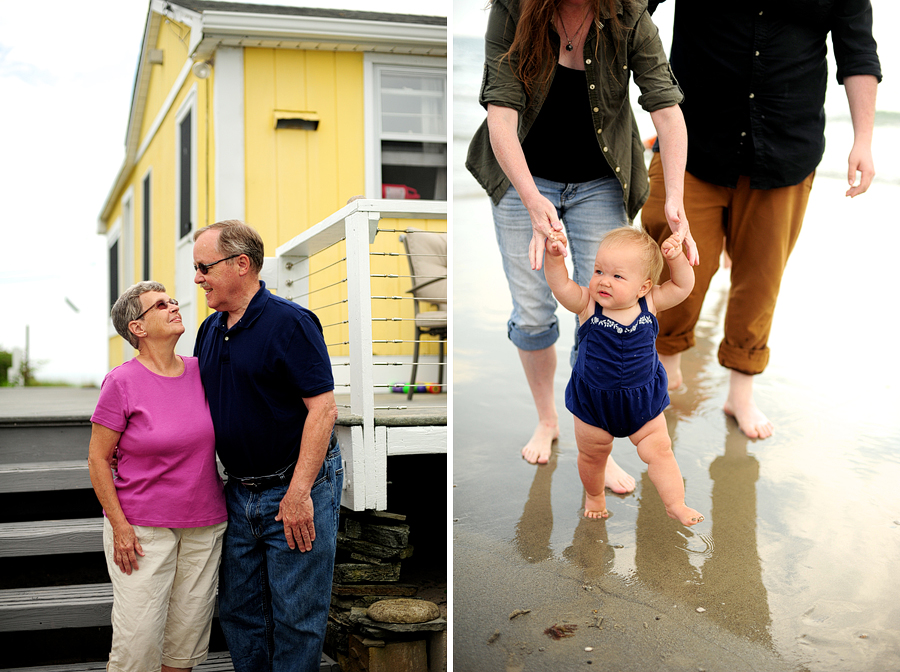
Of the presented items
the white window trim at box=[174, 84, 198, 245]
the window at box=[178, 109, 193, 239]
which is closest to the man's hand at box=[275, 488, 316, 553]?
the white window trim at box=[174, 84, 198, 245]

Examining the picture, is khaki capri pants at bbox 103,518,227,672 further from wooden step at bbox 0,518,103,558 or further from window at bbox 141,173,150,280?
window at bbox 141,173,150,280

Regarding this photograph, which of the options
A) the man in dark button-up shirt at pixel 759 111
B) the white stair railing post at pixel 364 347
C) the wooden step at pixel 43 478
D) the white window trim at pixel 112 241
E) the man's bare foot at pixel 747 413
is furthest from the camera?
the white window trim at pixel 112 241

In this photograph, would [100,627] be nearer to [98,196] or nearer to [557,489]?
[557,489]

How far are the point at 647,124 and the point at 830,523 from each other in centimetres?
124

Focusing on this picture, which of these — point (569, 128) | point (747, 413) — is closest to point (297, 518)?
point (569, 128)

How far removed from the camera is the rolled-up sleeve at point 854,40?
5.49 feet

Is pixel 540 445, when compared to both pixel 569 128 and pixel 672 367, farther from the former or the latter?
pixel 569 128

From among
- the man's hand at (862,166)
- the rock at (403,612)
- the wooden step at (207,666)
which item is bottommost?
the wooden step at (207,666)

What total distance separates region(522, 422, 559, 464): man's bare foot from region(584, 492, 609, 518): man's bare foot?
40 cm

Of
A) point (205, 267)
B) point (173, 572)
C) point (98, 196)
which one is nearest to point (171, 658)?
point (173, 572)

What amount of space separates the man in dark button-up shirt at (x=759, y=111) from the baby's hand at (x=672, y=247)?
0.28 metres

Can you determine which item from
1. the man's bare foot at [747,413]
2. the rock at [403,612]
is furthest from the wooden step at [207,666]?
the man's bare foot at [747,413]

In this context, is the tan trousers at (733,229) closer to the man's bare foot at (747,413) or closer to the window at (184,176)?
the man's bare foot at (747,413)

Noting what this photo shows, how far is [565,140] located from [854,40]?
730 millimetres
